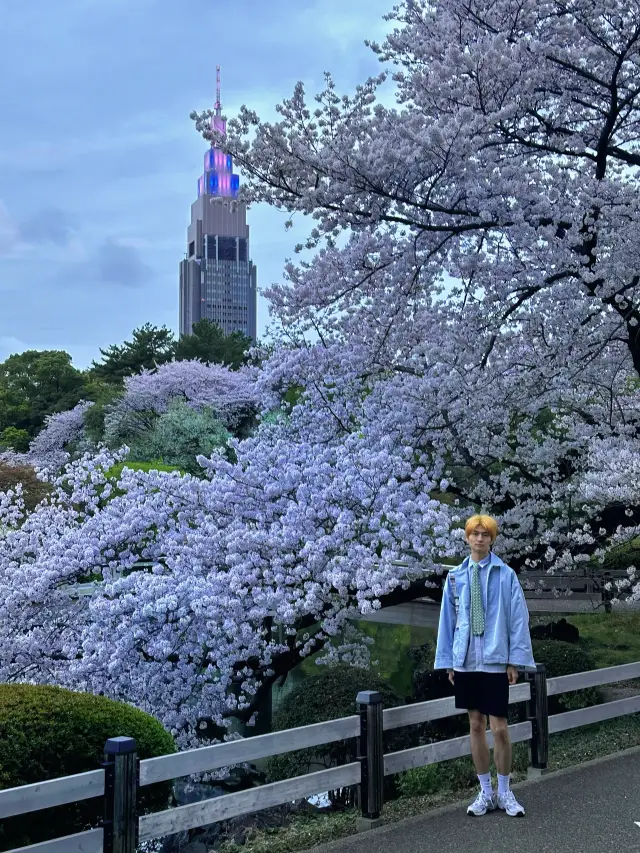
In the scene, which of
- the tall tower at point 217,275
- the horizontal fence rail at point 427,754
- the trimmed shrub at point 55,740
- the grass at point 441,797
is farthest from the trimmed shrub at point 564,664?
the tall tower at point 217,275

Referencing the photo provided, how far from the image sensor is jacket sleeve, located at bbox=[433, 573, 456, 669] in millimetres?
5290

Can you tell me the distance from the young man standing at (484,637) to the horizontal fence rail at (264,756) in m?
0.50

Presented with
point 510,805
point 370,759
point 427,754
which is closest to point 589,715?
point 427,754

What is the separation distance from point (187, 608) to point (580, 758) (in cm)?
441

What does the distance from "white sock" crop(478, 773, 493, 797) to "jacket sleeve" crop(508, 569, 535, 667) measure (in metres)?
0.84

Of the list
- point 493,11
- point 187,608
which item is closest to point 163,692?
point 187,608

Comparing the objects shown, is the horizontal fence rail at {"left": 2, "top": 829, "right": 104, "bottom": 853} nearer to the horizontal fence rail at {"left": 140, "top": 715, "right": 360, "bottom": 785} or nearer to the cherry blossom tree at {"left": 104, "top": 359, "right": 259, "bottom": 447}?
the horizontal fence rail at {"left": 140, "top": 715, "right": 360, "bottom": 785}

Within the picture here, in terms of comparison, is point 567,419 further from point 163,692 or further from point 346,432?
point 163,692

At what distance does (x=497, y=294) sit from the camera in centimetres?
1107

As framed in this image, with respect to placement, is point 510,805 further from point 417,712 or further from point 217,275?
point 217,275

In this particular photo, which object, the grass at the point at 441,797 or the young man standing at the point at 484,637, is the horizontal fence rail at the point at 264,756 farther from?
the young man standing at the point at 484,637

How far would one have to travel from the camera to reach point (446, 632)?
209 inches

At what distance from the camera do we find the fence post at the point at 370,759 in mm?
5539

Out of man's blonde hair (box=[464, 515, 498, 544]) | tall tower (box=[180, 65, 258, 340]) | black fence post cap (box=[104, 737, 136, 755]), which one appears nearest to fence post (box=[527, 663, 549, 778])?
man's blonde hair (box=[464, 515, 498, 544])
